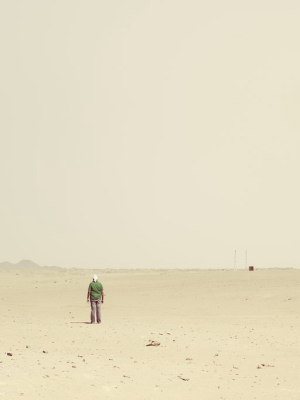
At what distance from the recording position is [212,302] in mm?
40875

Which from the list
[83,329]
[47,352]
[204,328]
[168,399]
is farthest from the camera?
[204,328]

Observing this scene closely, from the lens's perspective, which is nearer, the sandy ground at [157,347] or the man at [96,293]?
the sandy ground at [157,347]

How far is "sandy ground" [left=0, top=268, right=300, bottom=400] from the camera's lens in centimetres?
1652

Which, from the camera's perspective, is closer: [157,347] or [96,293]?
[157,347]

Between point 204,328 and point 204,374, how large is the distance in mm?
9516

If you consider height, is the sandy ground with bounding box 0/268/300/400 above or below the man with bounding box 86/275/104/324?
below

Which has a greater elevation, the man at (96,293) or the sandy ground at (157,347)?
the man at (96,293)

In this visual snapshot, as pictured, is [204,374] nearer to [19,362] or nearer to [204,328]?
[19,362]

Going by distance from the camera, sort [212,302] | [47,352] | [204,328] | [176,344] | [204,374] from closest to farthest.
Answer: [204,374] < [47,352] < [176,344] < [204,328] < [212,302]

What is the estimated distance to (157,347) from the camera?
886 inches

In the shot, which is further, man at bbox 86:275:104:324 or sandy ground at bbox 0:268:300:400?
man at bbox 86:275:104:324

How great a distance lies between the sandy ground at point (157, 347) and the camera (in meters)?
16.5

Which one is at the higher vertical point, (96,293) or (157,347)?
(96,293)

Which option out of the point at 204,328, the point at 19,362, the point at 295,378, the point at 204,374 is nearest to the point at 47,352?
the point at 19,362
